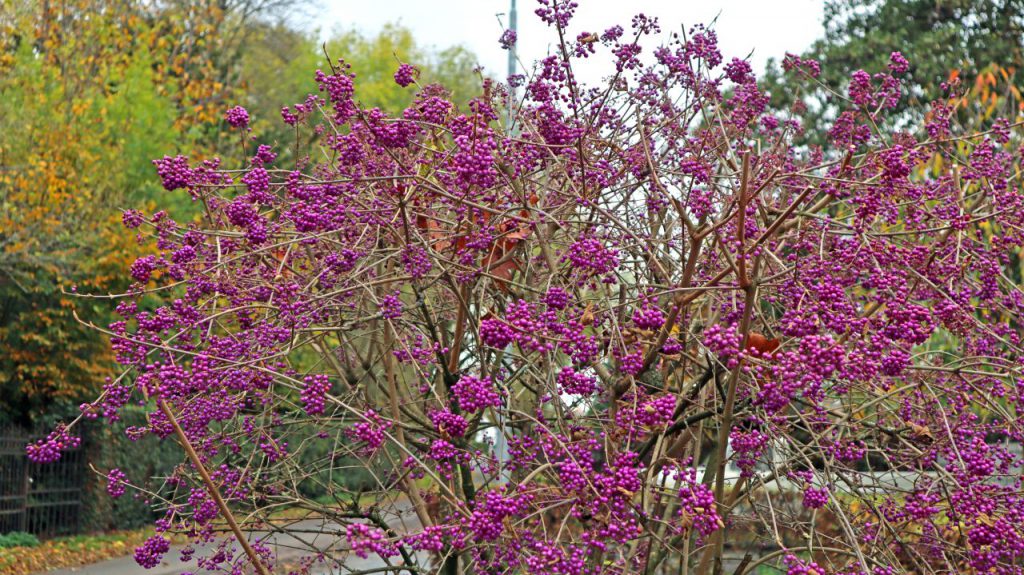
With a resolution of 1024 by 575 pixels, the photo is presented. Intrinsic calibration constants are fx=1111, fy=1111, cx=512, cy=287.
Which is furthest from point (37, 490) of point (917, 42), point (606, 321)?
point (917, 42)

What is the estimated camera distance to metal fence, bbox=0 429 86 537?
18594mm

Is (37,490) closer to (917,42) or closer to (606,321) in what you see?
(606,321)

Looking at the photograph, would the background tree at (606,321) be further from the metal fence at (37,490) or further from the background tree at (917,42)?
the background tree at (917,42)

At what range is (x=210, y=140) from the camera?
25.3 metres

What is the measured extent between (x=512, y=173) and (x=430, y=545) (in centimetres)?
197

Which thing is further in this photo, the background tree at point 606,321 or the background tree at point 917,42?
the background tree at point 917,42

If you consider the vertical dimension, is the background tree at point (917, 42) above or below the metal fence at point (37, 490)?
above

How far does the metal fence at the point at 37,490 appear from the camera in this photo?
61.0 ft

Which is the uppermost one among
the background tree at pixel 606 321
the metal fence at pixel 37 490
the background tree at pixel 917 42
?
the background tree at pixel 917 42

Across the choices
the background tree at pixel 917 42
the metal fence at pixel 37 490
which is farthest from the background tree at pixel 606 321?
the background tree at pixel 917 42

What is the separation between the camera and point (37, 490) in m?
19.2

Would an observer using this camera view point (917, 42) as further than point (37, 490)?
Yes

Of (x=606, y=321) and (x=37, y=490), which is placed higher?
(x=606, y=321)

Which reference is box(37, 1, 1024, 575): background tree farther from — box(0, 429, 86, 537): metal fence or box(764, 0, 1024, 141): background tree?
box(764, 0, 1024, 141): background tree
